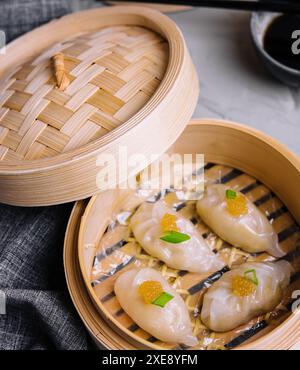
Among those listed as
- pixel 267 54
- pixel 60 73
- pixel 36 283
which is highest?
pixel 60 73

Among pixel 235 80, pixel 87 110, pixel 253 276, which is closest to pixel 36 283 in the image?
pixel 87 110

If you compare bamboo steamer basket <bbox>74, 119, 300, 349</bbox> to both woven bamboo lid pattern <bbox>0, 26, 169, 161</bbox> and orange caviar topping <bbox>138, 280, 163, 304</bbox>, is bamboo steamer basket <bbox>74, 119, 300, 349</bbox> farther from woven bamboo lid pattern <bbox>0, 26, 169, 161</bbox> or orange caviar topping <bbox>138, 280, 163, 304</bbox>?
woven bamboo lid pattern <bbox>0, 26, 169, 161</bbox>

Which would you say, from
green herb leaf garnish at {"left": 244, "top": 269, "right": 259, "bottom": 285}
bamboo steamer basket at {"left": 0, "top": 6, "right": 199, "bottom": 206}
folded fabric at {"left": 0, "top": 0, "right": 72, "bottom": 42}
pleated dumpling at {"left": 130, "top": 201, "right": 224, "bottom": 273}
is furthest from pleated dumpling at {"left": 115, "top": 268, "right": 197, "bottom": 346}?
folded fabric at {"left": 0, "top": 0, "right": 72, "bottom": 42}

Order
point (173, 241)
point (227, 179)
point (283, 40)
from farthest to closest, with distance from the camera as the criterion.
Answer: point (283, 40) → point (227, 179) → point (173, 241)

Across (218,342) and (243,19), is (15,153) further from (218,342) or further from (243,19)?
(243,19)

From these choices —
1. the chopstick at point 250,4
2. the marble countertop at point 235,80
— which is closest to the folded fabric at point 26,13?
the marble countertop at point 235,80

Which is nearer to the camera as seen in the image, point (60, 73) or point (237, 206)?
point (60, 73)

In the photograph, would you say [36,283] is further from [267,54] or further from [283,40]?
[283,40]
